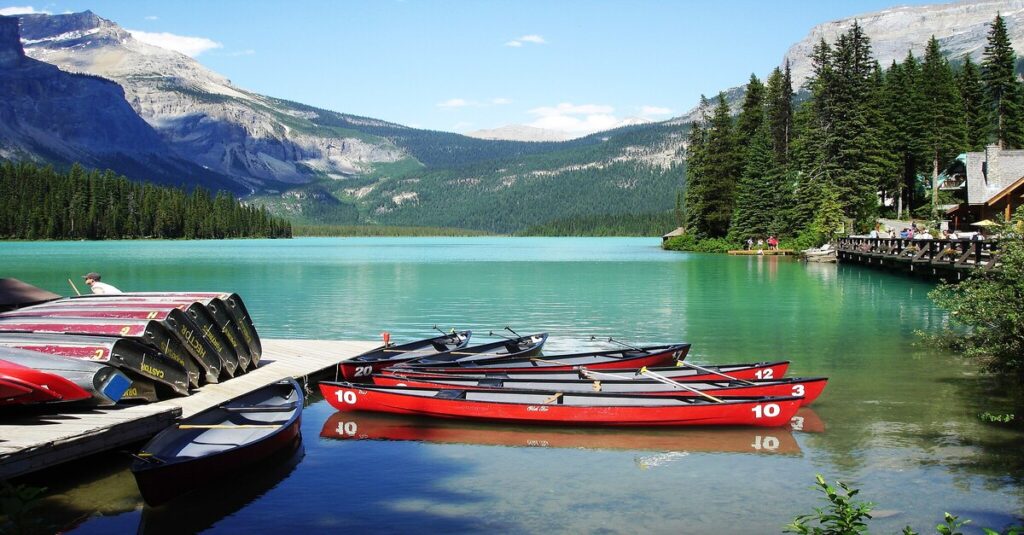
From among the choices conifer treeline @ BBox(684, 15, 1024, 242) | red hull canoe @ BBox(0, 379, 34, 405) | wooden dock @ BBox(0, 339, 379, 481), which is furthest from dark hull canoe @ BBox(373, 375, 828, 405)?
conifer treeline @ BBox(684, 15, 1024, 242)

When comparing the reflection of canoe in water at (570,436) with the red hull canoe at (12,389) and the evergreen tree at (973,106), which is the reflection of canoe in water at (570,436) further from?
the evergreen tree at (973,106)

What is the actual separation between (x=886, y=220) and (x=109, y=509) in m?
75.3

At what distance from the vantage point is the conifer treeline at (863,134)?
239 ft

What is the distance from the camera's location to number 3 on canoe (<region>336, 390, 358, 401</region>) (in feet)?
51.6

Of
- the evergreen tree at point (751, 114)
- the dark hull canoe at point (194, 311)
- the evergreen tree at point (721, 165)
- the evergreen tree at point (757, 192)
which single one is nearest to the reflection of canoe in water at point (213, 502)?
the dark hull canoe at point (194, 311)

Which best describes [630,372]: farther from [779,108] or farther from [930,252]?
[779,108]

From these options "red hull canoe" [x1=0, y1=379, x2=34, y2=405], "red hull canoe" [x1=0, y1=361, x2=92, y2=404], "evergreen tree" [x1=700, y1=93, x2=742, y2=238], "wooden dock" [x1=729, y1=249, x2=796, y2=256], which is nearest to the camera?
"red hull canoe" [x1=0, y1=379, x2=34, y2=405]

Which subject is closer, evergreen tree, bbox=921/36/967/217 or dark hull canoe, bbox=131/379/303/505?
dark hull canoe, bbox=131/379/303/505

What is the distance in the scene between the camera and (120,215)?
160 m

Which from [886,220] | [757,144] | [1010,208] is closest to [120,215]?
[757,144]

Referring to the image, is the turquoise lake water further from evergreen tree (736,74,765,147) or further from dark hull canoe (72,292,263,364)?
evergreen tree (736,74,765,147)

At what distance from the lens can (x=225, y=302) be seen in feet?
56.0

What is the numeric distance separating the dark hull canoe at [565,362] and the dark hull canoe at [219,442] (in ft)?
13.2

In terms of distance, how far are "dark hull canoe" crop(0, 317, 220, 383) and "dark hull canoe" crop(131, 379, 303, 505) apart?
1.84 meters
